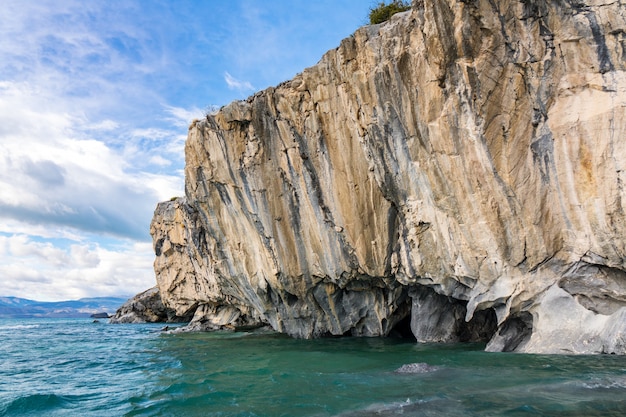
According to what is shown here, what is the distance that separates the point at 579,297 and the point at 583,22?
827 centimetres

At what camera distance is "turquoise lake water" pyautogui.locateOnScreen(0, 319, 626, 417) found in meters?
9.69

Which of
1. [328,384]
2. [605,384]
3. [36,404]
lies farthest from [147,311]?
[605,384]

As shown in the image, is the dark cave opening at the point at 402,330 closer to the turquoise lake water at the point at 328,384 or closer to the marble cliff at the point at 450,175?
the marble cliff at the point at 450,175

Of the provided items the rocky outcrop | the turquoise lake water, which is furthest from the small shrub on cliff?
the rocky outcrop

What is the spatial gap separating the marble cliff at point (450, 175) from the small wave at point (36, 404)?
13.1 m

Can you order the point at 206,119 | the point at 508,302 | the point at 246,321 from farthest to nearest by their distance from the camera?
the point at 246,321, the point at 206,119, the point at 508,302

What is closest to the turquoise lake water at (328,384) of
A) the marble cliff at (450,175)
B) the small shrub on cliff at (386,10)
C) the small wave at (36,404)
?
the small wave at (36,404)

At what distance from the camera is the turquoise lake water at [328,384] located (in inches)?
381

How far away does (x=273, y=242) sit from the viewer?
25.2m

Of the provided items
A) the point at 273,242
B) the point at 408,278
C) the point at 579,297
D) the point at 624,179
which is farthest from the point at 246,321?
the point at 624,179

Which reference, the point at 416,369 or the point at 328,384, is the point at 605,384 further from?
the point at 328,384

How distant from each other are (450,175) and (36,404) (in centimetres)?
1498

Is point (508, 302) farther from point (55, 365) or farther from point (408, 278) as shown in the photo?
point (55, 365)

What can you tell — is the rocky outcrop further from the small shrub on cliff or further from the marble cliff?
the small shrub on cliff
